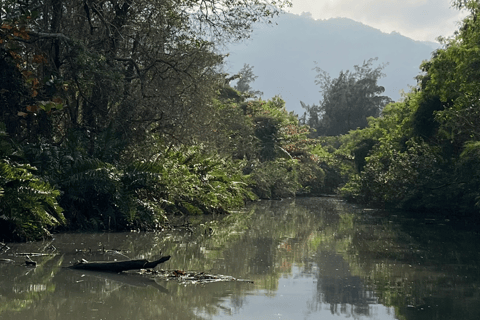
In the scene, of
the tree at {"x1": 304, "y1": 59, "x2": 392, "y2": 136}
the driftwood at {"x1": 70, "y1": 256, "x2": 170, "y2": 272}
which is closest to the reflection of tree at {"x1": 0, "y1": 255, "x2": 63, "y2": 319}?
the driftwood at {"x1": 70, "y1": 256, "x2": 170, "y2": 272}

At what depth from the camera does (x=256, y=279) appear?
24.5 ft

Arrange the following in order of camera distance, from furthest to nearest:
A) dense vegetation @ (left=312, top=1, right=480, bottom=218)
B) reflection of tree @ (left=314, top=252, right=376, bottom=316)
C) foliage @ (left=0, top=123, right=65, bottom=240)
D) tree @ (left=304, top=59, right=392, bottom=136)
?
1. tree @ (left=304, top=59, right=392, bottom=136)
2. dense vegetation @ (left=312, top=1, right=480, bottom=218)
3. foliage @ (left=0, top=123, right=65, bottom=240)
4. reflection of tree @ (left=314, top=252, right=376, bottom=316)

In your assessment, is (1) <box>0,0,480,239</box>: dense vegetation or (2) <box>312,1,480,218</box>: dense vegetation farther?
(2) <box>312,1,480,218</box>: dense vegetation

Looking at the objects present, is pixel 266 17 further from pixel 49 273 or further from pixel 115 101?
pixel 49 273

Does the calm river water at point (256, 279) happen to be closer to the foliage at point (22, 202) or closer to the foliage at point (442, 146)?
the foliage at point (22, 202)

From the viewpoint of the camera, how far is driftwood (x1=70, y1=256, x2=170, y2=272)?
24.1 ft

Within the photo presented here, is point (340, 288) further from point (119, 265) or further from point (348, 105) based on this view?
point (348, 105)

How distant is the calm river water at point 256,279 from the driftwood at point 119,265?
168 mm

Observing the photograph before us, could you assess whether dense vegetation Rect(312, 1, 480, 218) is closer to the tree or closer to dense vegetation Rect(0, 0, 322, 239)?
dense vegetation Rect(0, 0, 322, 239)

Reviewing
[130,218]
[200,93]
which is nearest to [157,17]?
[200,93]

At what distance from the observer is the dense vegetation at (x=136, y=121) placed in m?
11.5

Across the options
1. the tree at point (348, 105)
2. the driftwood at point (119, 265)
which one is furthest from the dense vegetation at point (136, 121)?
the tree at point (348, 105)

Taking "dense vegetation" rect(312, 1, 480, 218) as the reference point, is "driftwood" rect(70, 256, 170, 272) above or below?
below

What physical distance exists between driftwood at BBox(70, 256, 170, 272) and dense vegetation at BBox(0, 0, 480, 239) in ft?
7.39
